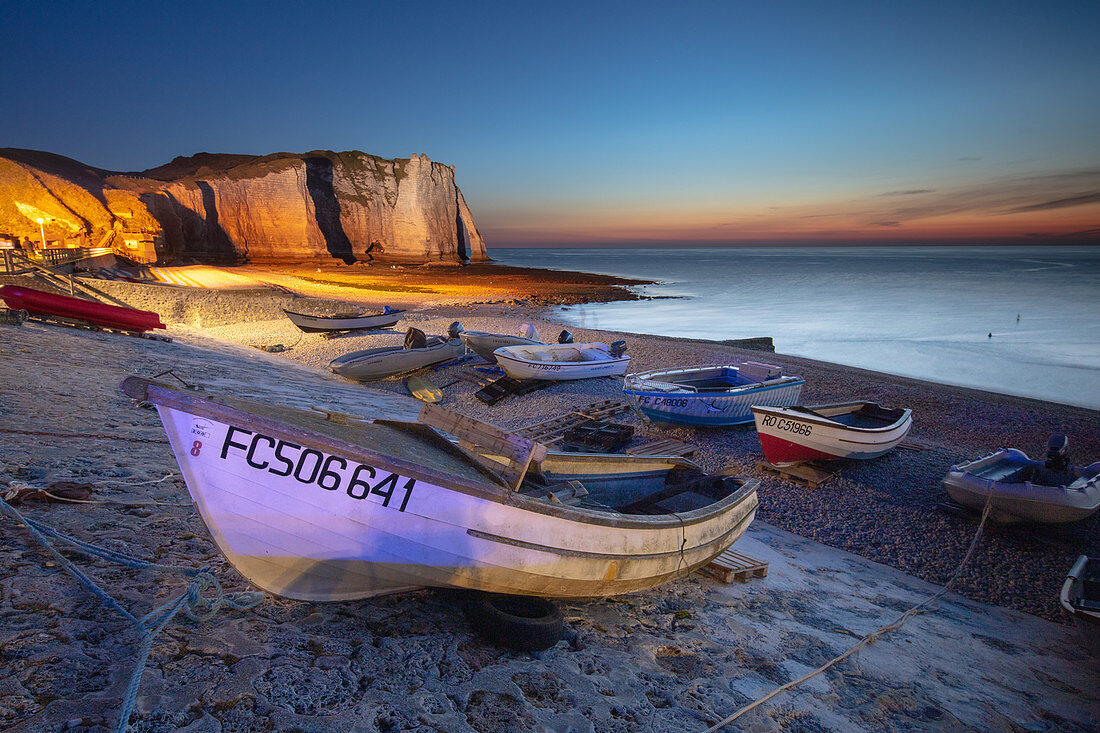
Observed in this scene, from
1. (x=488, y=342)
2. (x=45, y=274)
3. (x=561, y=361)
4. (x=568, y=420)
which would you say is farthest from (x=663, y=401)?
(x=45, y=274)

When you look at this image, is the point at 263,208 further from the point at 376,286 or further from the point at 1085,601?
the point at 1085,601

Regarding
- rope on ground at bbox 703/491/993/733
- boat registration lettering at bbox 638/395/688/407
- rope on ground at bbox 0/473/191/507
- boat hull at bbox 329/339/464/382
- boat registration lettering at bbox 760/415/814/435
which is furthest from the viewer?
boat hull at bbox 329/339/464/382

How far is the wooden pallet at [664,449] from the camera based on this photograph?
1093cm

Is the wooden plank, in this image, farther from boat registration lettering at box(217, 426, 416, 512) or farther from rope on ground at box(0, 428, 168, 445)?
rope on ground at box(0, 428, 168, 445)

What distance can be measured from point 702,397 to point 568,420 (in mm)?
3323

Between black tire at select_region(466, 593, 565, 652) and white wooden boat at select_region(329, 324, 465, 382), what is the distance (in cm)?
1291

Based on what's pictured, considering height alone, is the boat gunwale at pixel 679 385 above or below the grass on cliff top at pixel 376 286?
below

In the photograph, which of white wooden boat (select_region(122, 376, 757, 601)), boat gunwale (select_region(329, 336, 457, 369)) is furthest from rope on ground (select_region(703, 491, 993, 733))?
boat gunwale (select_region(329, 336, 457, 369))

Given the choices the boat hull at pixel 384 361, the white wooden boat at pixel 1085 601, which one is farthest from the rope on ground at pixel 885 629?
the boat hull at pixel 384 361

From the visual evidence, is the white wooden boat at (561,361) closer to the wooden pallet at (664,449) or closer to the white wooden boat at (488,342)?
the white wooden boat at (488,342)

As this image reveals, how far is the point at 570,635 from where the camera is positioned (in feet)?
14.4

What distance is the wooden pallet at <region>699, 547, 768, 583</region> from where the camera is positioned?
19.5 feet

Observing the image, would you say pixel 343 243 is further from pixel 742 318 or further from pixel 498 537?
pixel 498 537

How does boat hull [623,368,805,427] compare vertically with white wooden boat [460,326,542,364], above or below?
below
